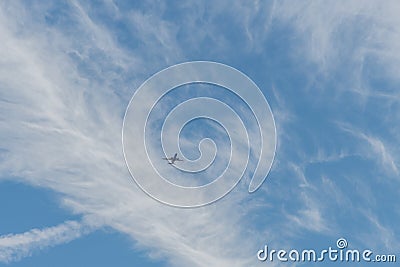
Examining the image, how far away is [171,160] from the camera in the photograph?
96.3 meters
